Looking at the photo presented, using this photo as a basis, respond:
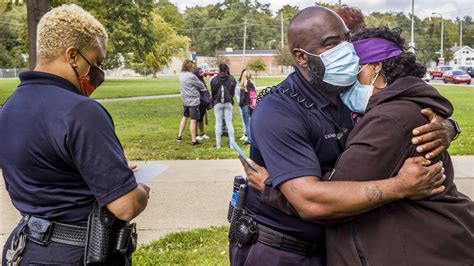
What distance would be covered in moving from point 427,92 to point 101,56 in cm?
149

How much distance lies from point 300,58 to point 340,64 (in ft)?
0.56

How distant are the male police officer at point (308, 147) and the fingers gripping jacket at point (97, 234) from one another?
62 cm

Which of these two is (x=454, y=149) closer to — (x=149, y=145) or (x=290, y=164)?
(x=149, y=145)

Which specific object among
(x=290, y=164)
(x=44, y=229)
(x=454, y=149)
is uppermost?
(x=290, y=164)

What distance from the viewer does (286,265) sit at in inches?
87.4

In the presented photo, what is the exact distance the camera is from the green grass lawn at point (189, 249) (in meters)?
4.69

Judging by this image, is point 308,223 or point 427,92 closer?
point 427,92

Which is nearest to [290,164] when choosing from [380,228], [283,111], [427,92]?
[283,111]

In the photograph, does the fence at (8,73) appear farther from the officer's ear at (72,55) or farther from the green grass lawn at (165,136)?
the officer's ear at (72,55)

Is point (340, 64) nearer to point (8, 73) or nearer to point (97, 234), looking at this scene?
point (97, 234)

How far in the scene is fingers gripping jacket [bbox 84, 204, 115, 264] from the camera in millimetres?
2297

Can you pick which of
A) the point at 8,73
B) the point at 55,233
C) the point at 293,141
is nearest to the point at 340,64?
the point at 293,141

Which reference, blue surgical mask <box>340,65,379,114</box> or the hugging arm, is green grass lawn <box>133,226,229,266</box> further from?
the hugging arm

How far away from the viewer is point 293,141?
201cm
